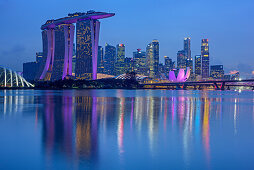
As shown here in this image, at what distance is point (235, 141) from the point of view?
13070 mm

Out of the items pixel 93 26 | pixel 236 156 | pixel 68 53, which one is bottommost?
pixel 236 156

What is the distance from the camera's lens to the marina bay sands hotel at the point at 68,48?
167500mm

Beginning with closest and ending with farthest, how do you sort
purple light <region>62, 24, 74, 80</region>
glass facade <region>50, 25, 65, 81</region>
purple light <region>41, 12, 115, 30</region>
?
purple light <region>41, 12, 115, 30</region>, purple light <region>62, 24, 74, 80</region>, glass facade <region>50, 25, 65, 81</region>

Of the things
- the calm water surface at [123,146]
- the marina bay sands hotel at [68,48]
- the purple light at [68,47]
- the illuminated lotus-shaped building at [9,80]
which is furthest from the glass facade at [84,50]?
the calm water surface at [123,146]

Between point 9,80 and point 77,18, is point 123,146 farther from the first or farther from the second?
point 77,18

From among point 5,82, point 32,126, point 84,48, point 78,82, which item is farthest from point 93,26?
point 32,126

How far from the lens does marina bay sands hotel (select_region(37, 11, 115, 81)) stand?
550 feet

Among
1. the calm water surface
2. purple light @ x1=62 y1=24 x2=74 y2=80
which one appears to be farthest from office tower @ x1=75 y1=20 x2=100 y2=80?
the calm water surface

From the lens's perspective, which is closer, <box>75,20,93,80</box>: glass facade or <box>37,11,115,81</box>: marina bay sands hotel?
<box>37,11,115,81</box>: marina bay sands hotel

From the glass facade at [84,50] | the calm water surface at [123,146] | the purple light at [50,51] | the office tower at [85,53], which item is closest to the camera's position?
the calm water surface at [123,146]

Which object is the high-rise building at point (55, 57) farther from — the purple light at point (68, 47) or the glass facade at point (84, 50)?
the glass facade at point (84, 50)

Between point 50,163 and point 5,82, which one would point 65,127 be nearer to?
point 50,163

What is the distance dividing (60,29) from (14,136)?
178m

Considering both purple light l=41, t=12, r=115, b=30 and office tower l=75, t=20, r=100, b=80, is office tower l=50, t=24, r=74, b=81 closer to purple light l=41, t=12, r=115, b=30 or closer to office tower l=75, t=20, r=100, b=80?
purple light l=41, t=12, r=115, b=30
